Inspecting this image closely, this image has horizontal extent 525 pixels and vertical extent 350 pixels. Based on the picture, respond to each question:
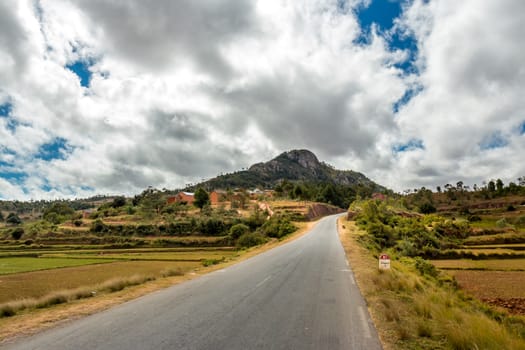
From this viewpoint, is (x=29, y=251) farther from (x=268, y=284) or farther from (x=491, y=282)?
(x=491, y=282)

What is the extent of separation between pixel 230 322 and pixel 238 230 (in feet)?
197

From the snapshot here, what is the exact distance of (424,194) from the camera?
142 m

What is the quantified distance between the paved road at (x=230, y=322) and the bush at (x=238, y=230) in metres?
53.8

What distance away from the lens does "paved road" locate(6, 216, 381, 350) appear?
644 centimetres

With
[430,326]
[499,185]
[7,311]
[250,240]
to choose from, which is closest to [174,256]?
[250,240]

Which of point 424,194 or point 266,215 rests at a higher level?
point 424,194

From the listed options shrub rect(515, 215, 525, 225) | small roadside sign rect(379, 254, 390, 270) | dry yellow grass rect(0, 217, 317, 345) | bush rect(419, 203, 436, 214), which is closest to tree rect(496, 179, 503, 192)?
bush rect(419, 203, 436, 214)

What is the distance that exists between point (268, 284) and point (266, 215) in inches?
2661

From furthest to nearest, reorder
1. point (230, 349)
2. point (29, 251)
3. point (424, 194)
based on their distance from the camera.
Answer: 1. point (424, 194)
2. point (29, 251)
3. point (230, 349)

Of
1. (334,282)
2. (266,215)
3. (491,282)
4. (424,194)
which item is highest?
(424,194)

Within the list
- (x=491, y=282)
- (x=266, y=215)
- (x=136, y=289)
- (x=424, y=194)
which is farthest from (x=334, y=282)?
(x=424, y=194)

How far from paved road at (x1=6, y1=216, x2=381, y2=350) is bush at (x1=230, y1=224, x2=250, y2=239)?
53.8 m

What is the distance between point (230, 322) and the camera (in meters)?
7.82

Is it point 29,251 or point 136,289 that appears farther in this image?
point 29,251
